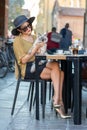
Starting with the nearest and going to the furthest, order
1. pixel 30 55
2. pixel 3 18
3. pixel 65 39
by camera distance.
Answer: pixel 30 55
pixel 65 39
pixel 3 18

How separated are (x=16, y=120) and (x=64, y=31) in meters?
10.2

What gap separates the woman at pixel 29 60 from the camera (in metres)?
6.08

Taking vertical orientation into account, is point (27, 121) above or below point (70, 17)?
above

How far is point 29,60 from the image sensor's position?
6.34 metres

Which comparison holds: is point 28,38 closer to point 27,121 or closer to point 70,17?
point 27,121

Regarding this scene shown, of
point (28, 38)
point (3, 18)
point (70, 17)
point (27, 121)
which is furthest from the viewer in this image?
point (70, 17)

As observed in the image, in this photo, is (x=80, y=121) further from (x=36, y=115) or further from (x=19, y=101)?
(x=19, y=101)

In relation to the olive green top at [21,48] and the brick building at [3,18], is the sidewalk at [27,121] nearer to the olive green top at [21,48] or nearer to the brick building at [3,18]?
the olive green top at [21,48]

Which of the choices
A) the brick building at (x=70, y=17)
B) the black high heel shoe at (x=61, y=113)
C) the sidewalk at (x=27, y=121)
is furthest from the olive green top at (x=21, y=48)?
the brick building at (x=70, y=17)

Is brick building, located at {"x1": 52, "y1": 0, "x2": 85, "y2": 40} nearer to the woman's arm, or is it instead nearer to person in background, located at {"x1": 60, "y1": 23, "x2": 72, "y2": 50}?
person in background, located at {"x1": 60, "y1": 23, "x2": 72, "y2": 50}

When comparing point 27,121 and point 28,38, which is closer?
point 27,121

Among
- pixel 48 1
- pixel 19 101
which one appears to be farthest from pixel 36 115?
pixel 48 1

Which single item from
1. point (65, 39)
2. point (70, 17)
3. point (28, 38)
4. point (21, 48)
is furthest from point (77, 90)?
point (70, 17)

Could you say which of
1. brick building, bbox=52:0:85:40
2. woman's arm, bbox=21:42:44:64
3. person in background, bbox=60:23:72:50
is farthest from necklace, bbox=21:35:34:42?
brick building, bbox=52:0:85:40
